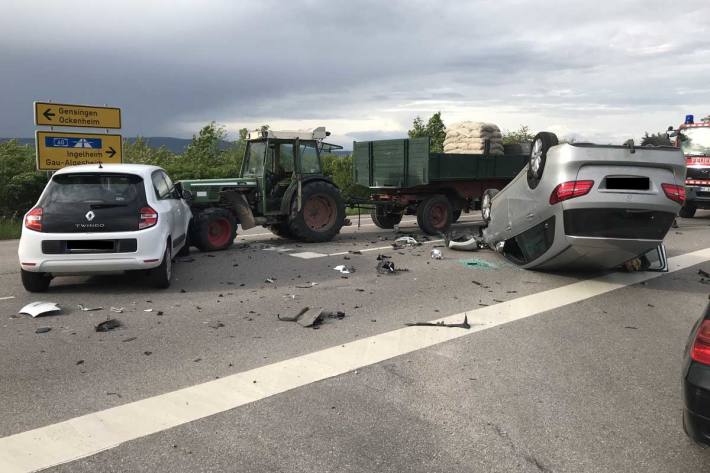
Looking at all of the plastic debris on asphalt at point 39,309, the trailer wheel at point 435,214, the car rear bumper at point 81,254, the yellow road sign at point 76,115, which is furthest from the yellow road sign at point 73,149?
the plastic debris on asphalt at point 39,309

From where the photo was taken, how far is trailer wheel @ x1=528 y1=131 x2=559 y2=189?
24.4ft

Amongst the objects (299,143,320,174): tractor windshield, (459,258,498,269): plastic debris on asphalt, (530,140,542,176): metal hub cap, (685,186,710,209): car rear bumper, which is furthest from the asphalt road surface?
(685,186,710,209): car rear bumper

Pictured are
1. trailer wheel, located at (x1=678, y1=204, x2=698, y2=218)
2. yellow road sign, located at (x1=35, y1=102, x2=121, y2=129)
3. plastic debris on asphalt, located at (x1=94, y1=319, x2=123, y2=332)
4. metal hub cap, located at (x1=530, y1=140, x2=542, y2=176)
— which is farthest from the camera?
trailer wheel, located at (x1=678, y1=204, x2=698, y2=218)

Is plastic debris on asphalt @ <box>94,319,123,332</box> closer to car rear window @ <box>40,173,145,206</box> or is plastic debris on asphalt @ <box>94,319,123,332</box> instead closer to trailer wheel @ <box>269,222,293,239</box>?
car rear window @ <box>40,173,145,206</box>

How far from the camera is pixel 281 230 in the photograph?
12.1 metres

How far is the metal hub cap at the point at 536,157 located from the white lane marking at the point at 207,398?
210 cm

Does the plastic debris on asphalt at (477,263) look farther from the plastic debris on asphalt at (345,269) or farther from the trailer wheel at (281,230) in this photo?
the trailer wheel at (281,230)


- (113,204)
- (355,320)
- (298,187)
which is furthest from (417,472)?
(298,187)

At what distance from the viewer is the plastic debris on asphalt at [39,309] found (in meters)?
6.17

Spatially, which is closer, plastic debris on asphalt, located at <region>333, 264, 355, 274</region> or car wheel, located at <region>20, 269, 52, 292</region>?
car wheel, located at <region>20, 269, 52, 292</region>

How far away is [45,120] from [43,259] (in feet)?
34.5

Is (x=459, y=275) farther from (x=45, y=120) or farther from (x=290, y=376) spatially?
(x=45, y=120)

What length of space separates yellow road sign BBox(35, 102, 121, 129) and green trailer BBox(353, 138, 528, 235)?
7.80 metres

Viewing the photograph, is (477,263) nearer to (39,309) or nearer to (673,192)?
(673,192)
